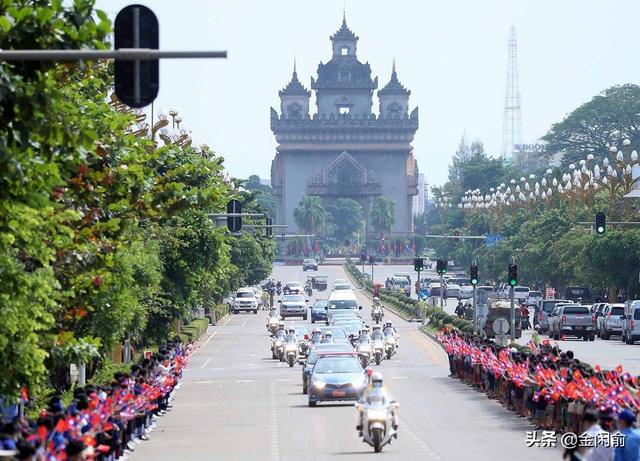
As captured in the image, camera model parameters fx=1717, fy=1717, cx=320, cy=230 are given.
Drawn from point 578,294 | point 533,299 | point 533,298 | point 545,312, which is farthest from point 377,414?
point 533,298

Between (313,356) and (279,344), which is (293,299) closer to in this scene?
(279,344)

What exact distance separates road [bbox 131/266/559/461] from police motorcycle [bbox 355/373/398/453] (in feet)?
0.72

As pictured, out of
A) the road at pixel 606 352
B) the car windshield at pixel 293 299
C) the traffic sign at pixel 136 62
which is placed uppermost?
the traffic sign at pixel 136 62

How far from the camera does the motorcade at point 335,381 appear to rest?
37.5 meters

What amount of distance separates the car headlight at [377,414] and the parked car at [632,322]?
3638 centimetres

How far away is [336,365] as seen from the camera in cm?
3812

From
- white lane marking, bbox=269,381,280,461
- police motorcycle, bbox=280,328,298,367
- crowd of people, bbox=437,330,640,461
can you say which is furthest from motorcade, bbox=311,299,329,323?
white lane marking, bbox=269,381,280,461

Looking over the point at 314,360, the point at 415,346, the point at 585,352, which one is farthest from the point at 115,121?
the point at 415,346

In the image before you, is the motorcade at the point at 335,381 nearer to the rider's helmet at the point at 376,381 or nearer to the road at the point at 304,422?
the road at the point at 304,422

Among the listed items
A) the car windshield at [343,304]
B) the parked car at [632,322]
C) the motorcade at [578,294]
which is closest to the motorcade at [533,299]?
the motorcade at [578,294]

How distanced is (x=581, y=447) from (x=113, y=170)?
1241cm

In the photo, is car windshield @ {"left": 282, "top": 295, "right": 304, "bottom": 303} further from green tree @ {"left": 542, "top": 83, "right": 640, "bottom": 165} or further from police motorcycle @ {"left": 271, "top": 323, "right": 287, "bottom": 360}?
green tree @ {"left": 542, "top": 83, "right": 640, "bottom": 165}

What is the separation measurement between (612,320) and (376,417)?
42.4 m

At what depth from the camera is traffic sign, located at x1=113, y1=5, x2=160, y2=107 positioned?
1697 centimetres
